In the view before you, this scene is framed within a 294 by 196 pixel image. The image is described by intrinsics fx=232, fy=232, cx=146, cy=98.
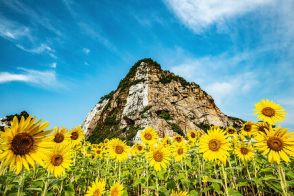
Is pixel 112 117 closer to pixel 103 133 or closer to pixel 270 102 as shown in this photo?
pixel 103 133

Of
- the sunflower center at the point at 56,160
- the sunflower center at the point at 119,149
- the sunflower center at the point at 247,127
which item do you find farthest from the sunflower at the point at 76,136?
the sunflower center at the point at 247,127

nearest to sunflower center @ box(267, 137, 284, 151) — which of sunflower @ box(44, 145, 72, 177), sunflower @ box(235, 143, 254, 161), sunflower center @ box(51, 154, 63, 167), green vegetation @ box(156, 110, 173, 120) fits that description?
sunflower @ box(235, 143, 254, 161)

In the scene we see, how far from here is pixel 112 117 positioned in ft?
162

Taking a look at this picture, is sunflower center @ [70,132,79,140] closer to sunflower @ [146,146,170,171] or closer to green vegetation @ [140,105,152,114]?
sunflower @ [146,146,170,171]

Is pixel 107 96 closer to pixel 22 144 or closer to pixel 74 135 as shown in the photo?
pixel 74 135

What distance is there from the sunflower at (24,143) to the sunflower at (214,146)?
3.69 metres

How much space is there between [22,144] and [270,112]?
19.0 ft

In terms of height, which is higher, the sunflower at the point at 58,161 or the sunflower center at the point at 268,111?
the sunflower center at the point at 268,111

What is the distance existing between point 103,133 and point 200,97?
25.2 m

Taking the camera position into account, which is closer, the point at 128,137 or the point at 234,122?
the point at 128,137

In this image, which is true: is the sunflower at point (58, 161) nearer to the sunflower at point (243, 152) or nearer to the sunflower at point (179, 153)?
the sunflower at point (179, 153)

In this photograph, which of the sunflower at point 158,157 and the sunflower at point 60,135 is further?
the sunflower at point 158,157

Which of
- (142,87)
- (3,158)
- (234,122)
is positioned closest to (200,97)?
(234,122)

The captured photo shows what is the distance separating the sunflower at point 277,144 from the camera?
4.36 m
